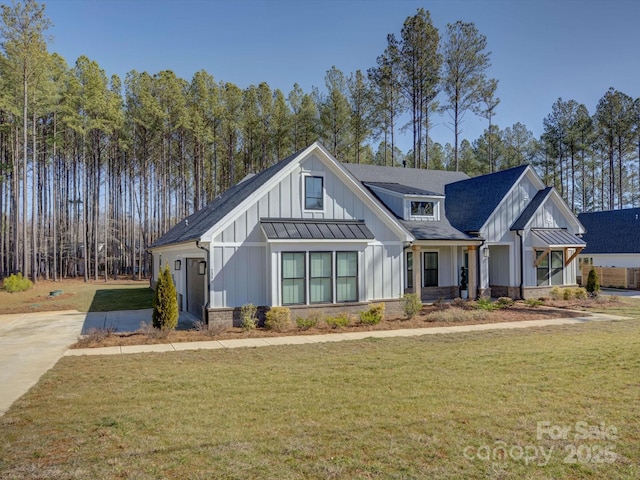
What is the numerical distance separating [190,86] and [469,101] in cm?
2334

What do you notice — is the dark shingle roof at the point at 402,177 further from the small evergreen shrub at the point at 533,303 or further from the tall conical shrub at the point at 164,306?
the tall conical shrub at the point at 164,306

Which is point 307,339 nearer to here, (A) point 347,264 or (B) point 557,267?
(A) point 347,264

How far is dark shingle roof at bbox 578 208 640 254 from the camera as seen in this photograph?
26891 millimetres

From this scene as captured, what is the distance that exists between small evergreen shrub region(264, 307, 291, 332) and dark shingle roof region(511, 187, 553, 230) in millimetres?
12757

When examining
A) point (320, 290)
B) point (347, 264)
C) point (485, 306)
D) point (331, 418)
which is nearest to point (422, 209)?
point (485, 306)

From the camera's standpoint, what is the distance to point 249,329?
12.1 meters

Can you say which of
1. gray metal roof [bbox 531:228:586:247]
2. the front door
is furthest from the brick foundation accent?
gray metal roof [bbox 531:228:586:247]

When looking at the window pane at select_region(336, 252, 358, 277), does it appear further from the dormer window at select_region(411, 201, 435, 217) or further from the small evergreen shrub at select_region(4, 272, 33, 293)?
the small evergreen shrub at select_region(4, 272, 33, 293)

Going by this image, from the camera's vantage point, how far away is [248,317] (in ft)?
40.1

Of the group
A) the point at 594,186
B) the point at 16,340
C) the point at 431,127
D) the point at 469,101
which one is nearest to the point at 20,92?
the point at 16,340

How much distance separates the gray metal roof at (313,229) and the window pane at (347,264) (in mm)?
612

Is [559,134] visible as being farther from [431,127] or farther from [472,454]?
[472,454]

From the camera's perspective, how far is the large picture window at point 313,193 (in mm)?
14148

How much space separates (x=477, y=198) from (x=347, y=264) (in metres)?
10.4
